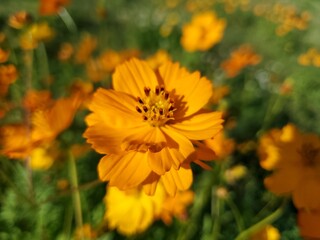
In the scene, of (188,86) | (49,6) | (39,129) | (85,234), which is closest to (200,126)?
(188,86)

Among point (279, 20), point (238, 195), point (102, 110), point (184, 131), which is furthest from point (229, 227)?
point (279, 20)

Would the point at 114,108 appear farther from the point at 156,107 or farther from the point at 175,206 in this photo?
the point at 175,206

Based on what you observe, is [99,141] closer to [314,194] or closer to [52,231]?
[314,194]

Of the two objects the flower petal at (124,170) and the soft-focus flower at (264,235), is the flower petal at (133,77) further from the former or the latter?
the soft-focus flower at (264,235)

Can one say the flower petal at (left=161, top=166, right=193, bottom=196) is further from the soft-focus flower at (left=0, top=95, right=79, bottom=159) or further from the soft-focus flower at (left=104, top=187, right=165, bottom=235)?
the soft-focus flower at (left=104, top=187, right=165, bottom=235)

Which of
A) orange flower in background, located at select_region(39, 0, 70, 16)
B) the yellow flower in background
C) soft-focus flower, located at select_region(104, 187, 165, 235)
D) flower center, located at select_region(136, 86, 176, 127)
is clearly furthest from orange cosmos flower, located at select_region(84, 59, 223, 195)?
the yellow flower in background
